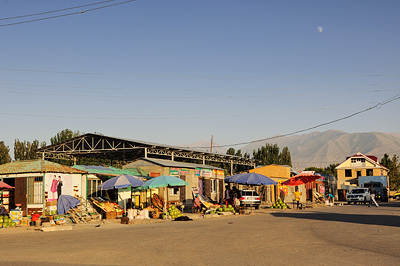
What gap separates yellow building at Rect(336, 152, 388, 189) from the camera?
9756 centimetres

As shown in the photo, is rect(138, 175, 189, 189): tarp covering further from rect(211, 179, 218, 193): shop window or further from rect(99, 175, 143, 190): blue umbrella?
rect(211, 179, 218, 193): shop window

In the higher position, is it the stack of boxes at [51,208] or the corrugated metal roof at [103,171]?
the corrugated metal roof at [103,171]

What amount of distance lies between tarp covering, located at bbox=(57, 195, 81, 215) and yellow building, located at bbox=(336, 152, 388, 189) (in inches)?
3231

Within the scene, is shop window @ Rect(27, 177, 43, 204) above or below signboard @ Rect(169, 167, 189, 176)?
below

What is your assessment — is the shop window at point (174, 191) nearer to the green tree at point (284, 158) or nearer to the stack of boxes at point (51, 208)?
the stack of boxes at point (51, 208)

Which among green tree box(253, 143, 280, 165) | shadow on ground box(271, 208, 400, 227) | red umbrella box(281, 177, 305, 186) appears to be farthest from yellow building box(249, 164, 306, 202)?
green tree box(253, 143, 280, 165)

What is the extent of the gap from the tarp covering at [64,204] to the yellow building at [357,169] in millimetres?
82057

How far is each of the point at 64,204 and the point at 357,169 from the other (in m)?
86.3

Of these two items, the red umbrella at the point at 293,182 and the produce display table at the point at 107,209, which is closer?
the produce display table at the point at 107,209

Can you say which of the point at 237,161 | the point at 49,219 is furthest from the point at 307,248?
the point at 237,161

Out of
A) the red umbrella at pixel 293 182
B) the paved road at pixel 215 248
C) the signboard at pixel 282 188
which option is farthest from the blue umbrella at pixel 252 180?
the signboard at pixel 282 188

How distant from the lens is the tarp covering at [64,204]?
23.7m

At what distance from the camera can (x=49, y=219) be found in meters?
22.1

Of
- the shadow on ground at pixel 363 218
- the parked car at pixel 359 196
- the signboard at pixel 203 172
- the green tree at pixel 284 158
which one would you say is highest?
the green tree at pixel 284 158
